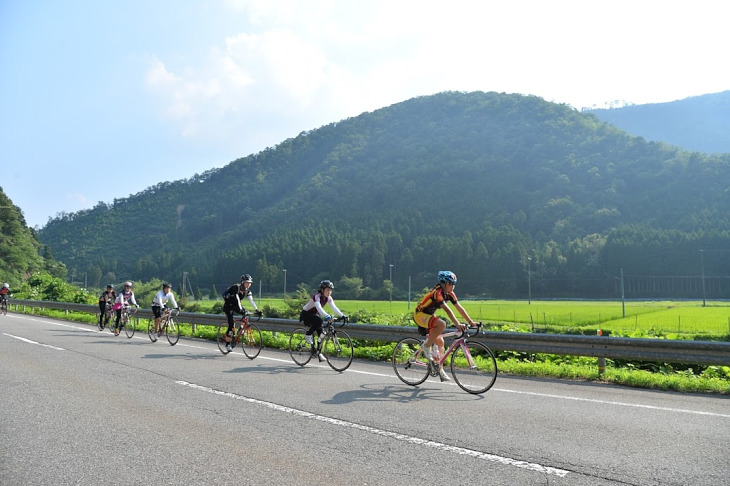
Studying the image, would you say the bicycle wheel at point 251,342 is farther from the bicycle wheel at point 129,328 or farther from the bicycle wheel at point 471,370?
the bicycle wheel at point 129,328

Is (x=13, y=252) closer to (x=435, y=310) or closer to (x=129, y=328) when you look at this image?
(x=129, y=328)

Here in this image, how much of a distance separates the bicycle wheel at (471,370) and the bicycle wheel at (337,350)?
7.81 feet

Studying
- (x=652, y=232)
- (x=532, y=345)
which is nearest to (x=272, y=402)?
(x=532, y=345)

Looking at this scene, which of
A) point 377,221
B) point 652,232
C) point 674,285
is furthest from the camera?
point 377,221

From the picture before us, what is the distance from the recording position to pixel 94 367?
10219mm

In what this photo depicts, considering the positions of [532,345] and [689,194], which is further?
[689,194]

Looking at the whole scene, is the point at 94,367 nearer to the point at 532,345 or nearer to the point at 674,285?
the point at 532,345

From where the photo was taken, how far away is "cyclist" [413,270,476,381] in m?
8.21

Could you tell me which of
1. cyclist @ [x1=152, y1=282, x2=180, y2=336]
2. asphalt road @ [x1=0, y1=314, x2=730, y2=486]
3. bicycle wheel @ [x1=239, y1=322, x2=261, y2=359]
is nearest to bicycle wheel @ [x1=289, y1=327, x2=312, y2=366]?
bicycle wheel @ [x1=239, y1=322, x2=261, y2=359]

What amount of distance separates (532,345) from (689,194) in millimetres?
160325

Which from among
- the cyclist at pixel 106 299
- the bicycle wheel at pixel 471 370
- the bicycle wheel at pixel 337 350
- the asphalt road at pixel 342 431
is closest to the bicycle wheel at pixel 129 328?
the cyclist at pixel 106 299

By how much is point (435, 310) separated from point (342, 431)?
10.5 ft

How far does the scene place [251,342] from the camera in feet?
41.8

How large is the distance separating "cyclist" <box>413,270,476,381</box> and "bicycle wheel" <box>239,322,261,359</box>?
5166mm
